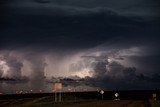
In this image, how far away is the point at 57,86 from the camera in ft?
396
